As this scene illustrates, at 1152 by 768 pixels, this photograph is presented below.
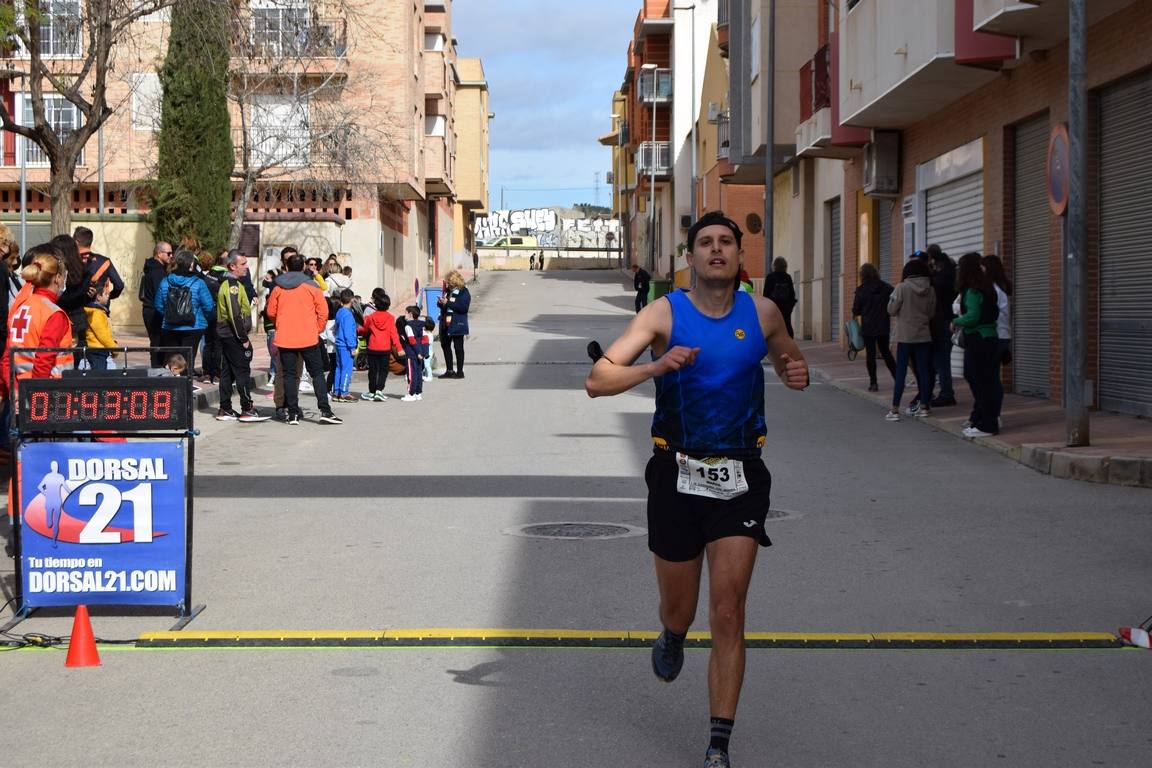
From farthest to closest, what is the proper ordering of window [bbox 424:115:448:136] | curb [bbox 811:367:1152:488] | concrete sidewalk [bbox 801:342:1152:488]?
window [bbox 424:115:448:136] < concrete sidewalk [bbox 801:342:1152:488] < curb [bbox 811:367:1152:488]

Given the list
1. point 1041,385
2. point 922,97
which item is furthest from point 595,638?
point 922,97

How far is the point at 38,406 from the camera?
23.3 ft

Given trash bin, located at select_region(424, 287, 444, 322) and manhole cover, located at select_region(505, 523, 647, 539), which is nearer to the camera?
manhole cover, located at select_region(505, 523, 647, 539)

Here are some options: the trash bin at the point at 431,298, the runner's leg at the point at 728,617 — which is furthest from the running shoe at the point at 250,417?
the trash bin at the point at 431,298

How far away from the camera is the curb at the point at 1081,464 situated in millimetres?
11992

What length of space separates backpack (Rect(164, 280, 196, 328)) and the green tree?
54.2 ft

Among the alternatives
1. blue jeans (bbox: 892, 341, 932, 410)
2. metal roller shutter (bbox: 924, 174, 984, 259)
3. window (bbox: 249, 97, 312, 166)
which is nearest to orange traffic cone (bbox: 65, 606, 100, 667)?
blue jeans (bbox: 892, 341, 932, 410)

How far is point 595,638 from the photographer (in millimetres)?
6816

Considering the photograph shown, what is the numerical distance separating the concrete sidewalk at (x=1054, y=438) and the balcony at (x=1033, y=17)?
4.10 m

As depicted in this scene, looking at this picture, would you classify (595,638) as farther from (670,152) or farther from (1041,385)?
(670,152)

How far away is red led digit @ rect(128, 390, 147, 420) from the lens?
708cm

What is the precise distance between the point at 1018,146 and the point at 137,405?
15.6 metres

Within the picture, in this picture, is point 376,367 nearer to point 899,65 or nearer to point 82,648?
point 899,65

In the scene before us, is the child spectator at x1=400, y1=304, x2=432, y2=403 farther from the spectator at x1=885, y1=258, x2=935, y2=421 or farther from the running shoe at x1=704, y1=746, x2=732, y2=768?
the running shoe at x1=704, y1=746, x2=732, y2=768
